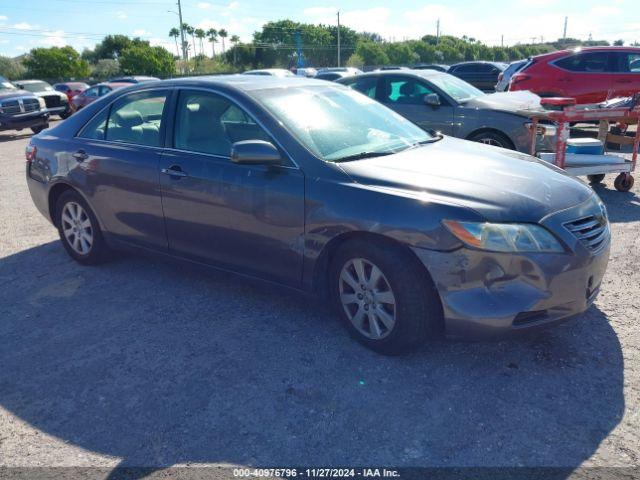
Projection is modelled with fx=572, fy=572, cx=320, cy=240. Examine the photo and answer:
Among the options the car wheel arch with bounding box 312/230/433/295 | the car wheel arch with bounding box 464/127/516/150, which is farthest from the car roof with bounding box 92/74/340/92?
the car wheel arch with bounding box 464/127/516/150

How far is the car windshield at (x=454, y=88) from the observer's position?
8.59m

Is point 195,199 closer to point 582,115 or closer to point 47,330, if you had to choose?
point 47,330

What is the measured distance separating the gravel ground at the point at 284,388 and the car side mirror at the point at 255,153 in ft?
2.98

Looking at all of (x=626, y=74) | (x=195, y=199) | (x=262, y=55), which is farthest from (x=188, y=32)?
(x=195, y=199)

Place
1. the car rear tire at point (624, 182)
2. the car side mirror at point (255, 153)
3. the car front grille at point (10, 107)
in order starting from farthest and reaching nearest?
the car front grille at point (10, 107), the car rear tire at point (624, 182), the car side mirror at point (255, 153)

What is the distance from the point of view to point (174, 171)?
14.1 ft

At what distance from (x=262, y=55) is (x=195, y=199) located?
85.9m

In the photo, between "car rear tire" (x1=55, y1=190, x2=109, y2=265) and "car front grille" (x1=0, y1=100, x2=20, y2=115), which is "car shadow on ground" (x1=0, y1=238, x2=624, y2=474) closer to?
"car rear tire" (x1=55, y1=190, x2=109, y2=265)

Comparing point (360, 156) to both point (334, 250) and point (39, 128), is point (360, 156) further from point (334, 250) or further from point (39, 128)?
point (39, 128)

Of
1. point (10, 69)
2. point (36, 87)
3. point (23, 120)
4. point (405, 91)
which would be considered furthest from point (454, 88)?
point (10, 69)

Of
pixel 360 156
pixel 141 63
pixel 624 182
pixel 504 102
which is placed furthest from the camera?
pixel 141 63

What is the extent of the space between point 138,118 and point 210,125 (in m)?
0.88

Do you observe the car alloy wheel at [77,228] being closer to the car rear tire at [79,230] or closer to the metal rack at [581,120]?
the car rear tire at [79,230]

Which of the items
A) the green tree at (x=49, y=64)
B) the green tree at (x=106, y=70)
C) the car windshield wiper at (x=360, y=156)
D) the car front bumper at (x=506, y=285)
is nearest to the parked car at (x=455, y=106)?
the car windshield wiper at (x=360, y=156)
